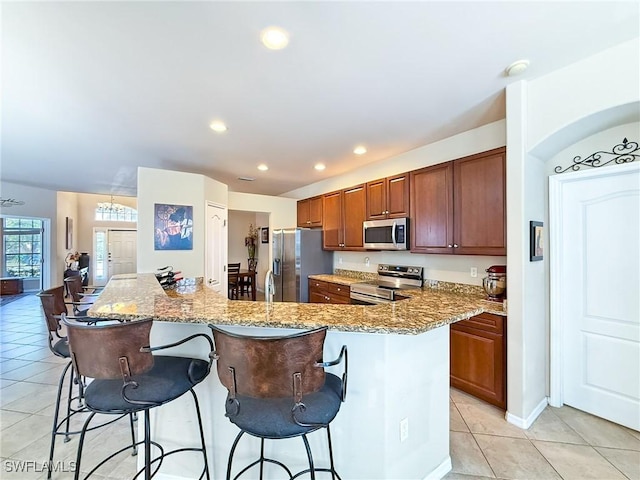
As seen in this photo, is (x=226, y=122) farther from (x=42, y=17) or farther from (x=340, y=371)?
(x=340, y=371)

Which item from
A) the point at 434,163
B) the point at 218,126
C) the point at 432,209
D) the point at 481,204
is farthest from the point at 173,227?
the point at 481,204

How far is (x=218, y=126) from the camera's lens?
2945 millimetres

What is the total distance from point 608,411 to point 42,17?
15.6ft

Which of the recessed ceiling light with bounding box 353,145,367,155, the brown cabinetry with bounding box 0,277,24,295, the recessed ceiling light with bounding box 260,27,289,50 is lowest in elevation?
the brown cabinetry with bounding box 0,277,24,295

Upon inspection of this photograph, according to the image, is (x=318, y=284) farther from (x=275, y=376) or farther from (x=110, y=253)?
(x=110, y=253)

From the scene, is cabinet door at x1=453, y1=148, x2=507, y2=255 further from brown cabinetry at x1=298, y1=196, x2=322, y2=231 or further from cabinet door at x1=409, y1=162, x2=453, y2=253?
brown cabinetry at x1=298, y1=196, x2=322, y2=231

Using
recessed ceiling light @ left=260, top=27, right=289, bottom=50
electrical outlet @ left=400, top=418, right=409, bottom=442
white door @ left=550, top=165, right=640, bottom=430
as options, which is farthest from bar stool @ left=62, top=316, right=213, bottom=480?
white door @ left=550, top=165, right=640, bottom=430

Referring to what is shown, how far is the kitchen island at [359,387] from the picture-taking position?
4.75 feet

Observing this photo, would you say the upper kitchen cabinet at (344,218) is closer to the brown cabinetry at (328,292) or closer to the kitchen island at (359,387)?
the brown cabinetry at (328,292)

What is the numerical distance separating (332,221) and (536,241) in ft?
9.67

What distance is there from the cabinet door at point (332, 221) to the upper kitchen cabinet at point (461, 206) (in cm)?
146

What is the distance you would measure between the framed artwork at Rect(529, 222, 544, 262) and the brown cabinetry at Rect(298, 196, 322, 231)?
3310mm

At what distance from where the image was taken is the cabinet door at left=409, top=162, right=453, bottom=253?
3.06 metres

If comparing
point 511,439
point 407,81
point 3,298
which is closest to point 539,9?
point 407,81
